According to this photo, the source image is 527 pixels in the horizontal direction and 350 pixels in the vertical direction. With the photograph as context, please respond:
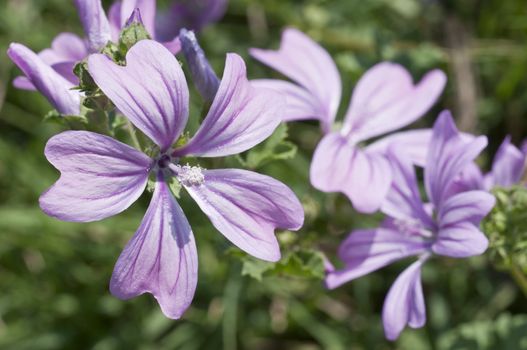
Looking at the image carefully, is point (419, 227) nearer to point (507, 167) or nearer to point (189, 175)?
point (507, 167)

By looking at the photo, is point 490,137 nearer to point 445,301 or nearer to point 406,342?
point 445,301

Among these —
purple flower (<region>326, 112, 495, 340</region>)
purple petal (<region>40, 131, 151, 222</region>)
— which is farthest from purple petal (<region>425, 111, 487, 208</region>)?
purple petal (<region>40, 131, 151, 222</region>)

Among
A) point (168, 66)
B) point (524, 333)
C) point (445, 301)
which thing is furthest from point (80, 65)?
point (445, 301)

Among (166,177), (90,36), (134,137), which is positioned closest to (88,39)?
(90,36)

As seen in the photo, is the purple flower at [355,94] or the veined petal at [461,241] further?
the purple flower at [355,94]

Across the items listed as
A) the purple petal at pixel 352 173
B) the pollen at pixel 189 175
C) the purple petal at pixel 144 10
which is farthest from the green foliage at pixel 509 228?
the purple petal at pixel 144 10

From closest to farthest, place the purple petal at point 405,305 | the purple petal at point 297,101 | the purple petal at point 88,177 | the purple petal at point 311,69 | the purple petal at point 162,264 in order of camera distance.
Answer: the purple petal at point 88,177, the purple petal at point 162,264, the purple petal at point 405,305, the purple petal at point 297,101, the purple petal at point 311,69

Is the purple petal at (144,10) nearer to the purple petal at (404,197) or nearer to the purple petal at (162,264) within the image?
the purple petal at (162,264)
